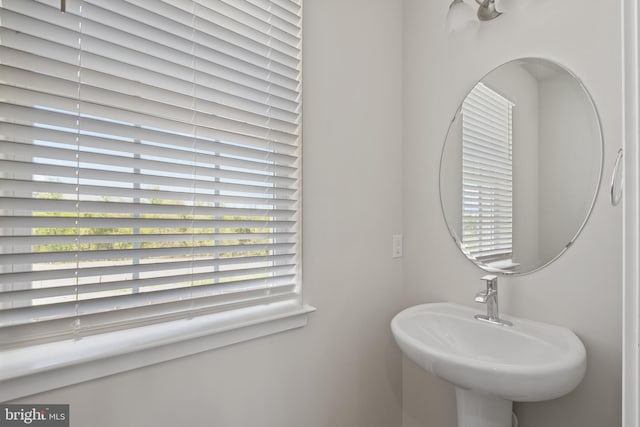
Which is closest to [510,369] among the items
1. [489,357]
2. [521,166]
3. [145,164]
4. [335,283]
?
[489,357]

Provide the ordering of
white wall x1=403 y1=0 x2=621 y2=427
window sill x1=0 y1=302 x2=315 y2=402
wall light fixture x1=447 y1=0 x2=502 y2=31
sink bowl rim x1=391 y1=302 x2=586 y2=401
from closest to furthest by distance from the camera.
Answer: window sill x1=0 y1=302 x2=315 y2=402, sink bowl rim x1=391 y1=302 x2=586 y2=401, white wall x1=403 y1=0 x2=621 y2=427, wall light fixture x1=447 y1=0 x2=502 y2=31

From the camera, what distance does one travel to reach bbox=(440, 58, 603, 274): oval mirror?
48.6 inches

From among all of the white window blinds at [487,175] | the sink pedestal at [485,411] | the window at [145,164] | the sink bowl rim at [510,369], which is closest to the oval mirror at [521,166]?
the white window blinds at [487,175]

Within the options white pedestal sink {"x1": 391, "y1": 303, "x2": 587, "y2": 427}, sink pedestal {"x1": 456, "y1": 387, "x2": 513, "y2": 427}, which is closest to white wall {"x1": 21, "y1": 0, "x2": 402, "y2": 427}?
white pedestal sink {"x1": 391, "y1": 303, "x2": 587, "y2": 427}

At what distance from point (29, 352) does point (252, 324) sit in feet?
1.85

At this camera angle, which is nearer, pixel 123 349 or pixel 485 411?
pixel 123 349

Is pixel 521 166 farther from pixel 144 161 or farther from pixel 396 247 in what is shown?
pixel 144 161

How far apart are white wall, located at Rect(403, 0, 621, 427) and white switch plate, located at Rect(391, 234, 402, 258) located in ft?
0.12

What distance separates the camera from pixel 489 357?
1247 millimetres

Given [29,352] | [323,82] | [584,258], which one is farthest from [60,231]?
[584,258]

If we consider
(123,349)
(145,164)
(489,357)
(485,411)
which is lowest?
(485,411)

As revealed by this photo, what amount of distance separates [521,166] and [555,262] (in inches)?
15.6

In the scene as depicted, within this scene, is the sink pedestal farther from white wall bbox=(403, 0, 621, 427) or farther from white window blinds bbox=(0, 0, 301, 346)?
white window blinds bbox=(0, 0, 301, 346)

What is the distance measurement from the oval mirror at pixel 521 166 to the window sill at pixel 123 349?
93 centimetres
